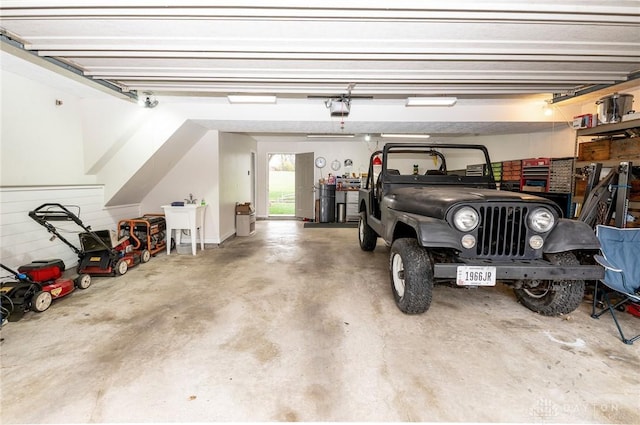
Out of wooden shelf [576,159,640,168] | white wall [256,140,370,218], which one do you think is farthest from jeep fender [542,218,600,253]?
white wall [256,140,370,218]

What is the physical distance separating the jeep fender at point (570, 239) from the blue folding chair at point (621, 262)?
215mm

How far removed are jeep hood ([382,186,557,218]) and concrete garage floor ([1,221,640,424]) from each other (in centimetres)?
96

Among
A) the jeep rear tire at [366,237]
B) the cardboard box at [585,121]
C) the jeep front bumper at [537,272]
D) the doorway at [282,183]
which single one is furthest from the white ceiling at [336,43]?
the doorway at [282,183]

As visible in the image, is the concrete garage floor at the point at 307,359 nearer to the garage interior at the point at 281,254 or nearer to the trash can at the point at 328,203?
the garage interior at the point at 281,254

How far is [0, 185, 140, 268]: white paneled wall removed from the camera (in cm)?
311

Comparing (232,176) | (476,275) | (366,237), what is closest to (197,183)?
(232,176)

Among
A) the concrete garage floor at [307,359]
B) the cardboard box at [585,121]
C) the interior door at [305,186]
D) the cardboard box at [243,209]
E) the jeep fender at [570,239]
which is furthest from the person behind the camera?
the interior door at [305,186]

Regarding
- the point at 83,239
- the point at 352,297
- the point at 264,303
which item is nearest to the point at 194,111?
the point at 83,239

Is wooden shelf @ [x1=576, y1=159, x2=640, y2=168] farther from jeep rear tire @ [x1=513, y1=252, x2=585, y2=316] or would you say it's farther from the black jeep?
jeep rear tire @ [x1=513, y1=252, x2=585, y2=316]

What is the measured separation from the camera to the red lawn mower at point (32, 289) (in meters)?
2.54

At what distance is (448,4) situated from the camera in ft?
6.33

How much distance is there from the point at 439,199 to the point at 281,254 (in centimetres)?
306

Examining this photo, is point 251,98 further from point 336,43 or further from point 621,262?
point 621,262

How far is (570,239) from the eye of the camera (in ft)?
7.66
